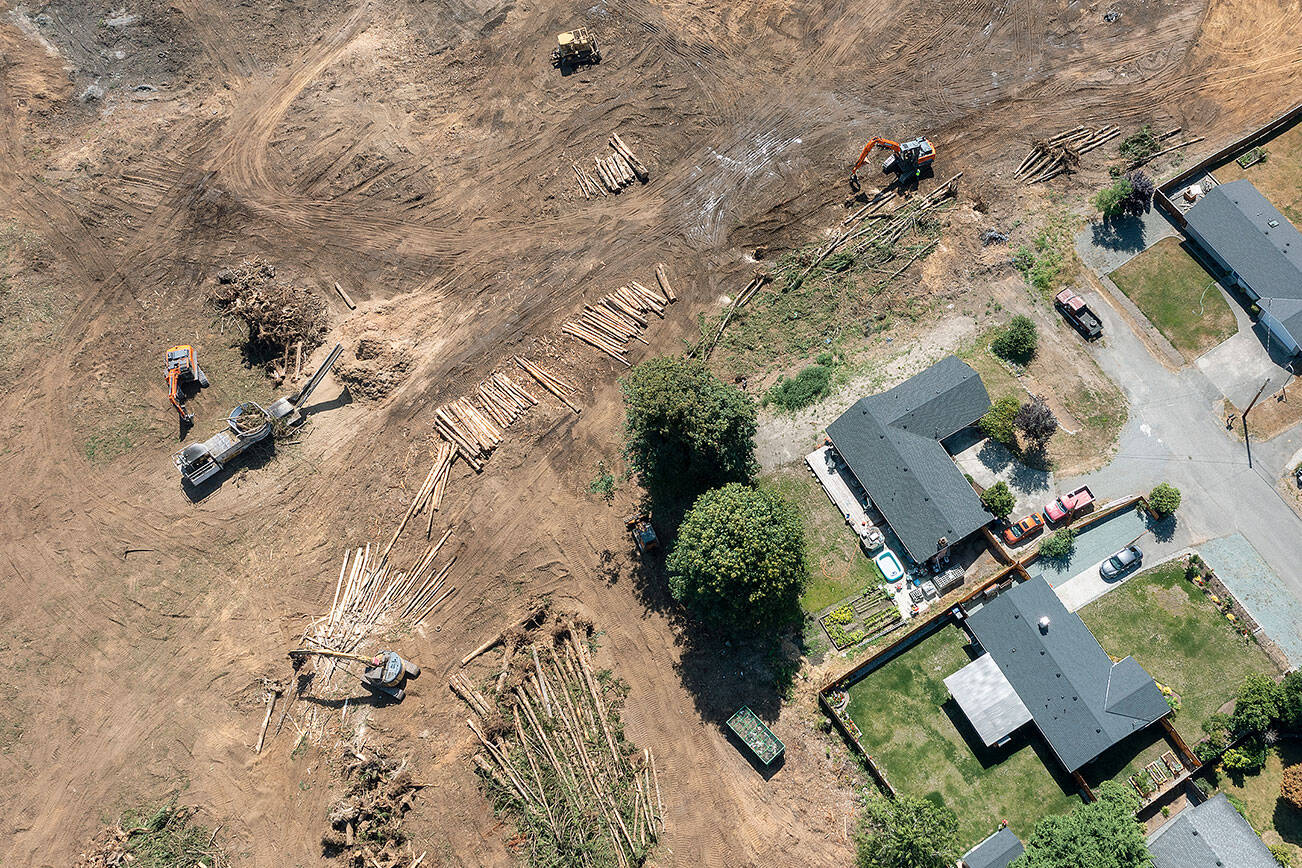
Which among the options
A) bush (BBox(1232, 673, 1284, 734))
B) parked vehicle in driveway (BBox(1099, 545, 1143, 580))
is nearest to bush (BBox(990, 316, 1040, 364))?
parked vehicle in driveway (BBox(1099, 545, 1143, 580))

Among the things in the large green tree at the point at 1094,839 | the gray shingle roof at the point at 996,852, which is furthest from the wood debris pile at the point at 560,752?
the large green tree at the point at 1094,839

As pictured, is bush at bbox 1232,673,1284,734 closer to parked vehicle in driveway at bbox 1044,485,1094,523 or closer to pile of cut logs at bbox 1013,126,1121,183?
parked vehicle in driveway at bbox 1044,485,1094,523

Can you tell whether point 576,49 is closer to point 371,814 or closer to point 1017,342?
point 1017,342

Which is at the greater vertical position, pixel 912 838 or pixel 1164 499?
pixel 1164 499

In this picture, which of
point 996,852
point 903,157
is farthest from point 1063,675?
point 903,157

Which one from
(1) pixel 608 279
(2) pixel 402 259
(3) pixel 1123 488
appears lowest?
(3) pixel 1123 488

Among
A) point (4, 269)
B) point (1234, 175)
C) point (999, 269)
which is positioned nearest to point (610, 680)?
point (999, 269)

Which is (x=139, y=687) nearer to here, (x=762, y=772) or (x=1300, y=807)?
(x=762, y=772)
